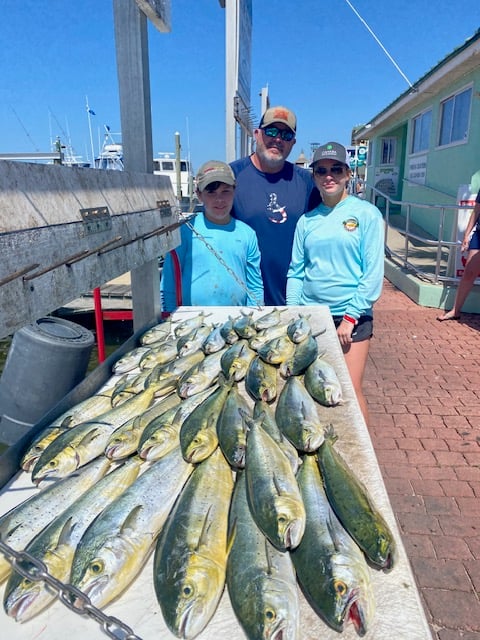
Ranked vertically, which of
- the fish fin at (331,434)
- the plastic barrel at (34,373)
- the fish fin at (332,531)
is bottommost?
the plastic barrel at (34,373)

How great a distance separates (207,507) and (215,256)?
7.80 ft

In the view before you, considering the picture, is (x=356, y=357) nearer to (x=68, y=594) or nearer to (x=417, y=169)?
(x=68, y=594)

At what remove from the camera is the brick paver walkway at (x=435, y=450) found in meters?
2.51

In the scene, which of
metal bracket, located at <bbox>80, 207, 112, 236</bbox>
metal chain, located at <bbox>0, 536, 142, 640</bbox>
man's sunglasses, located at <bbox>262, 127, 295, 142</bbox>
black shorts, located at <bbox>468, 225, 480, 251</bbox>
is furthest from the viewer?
black shorts, located at <bbox>468, 225, 480, 251</bbox>

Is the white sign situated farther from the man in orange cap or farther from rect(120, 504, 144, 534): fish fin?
rect(120, 504, 144, 534): fish fin

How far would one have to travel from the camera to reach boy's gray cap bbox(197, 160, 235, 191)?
332 centimetres

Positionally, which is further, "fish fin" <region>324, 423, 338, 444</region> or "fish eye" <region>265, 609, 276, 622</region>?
"fish fin" <region>324, 423, 338, 444</region>

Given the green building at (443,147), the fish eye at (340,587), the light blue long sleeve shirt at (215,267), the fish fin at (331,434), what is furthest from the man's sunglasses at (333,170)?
the green building at (443,147)

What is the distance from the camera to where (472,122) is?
9.14 metres

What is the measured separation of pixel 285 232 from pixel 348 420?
2.44m

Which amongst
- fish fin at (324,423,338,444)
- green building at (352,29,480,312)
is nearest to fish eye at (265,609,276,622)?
fish fin at (324,423,338,444)

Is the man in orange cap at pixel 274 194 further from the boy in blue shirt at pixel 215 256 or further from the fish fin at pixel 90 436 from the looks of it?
the fish fin at pixel 90 436

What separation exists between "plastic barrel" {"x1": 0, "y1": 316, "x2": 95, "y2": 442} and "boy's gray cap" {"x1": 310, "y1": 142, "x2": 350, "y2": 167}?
238 centimetres

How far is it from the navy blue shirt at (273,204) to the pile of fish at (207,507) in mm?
1981
